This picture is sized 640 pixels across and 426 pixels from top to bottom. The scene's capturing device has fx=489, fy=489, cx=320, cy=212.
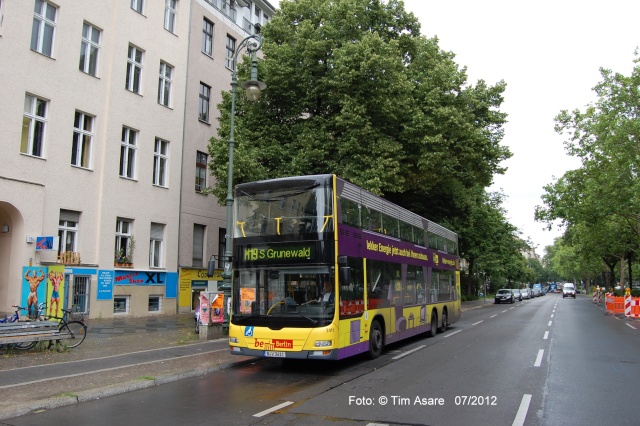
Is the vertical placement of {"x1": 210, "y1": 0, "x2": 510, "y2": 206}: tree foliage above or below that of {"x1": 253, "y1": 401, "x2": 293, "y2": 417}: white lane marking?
above

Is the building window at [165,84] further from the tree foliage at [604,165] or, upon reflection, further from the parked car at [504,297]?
the parked car at [504,297]

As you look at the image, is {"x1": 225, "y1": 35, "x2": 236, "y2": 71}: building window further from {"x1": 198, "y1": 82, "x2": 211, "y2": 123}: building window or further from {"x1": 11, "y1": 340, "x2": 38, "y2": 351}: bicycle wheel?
{"x1": 11, "y1": 340, "x2": 38, "y2": 351}: bicycle wheel

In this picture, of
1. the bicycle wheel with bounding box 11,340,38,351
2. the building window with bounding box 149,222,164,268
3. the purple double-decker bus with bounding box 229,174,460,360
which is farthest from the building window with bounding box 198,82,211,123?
the purple double-decker bus with bounding box 229,174,460,360

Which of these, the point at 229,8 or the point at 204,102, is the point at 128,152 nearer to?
the point at 204,102

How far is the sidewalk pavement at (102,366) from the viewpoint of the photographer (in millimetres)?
7367

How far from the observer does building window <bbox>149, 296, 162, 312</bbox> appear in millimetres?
23750

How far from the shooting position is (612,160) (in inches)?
1065

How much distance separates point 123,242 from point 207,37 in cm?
1330

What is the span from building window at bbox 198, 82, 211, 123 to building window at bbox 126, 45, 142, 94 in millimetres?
4543

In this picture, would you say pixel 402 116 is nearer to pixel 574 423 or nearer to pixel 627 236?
pixel 574 423

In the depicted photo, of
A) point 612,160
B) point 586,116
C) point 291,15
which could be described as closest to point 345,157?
point 291,15

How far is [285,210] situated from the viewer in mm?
10016

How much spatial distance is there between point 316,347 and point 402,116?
12253 mm

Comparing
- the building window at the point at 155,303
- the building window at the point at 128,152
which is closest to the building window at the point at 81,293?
the building window at the point at 155,303
